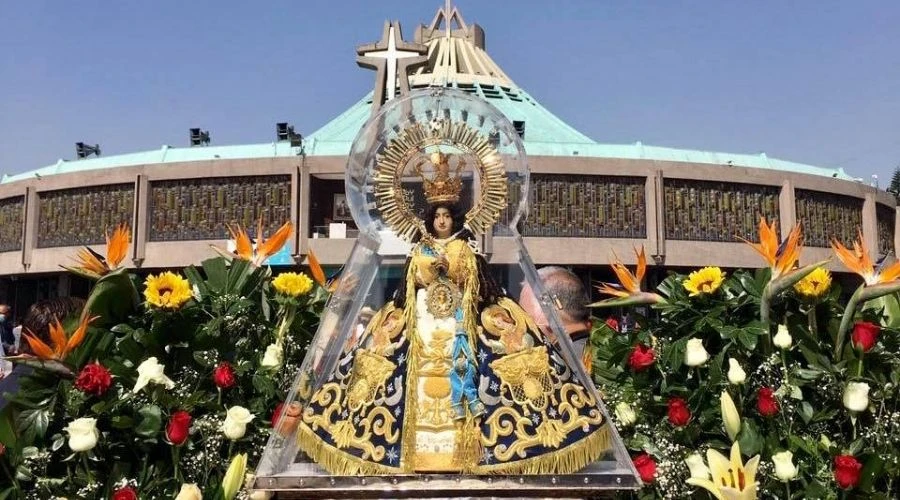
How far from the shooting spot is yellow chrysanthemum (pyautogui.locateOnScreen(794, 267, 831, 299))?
15.6 feet

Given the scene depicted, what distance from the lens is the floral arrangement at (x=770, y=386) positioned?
4.37 meters

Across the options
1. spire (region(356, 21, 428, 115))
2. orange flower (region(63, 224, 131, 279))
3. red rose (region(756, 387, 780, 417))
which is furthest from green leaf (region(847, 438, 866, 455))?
spire (region(356, 21, 428, 115))

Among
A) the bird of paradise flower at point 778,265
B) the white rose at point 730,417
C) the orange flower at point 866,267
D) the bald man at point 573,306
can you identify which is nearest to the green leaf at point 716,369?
the white rose at point 730,417

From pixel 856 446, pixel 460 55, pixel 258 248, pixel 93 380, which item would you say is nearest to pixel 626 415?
pixel 856 446

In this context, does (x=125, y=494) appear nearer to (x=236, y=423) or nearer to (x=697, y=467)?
(x=236, y=423)

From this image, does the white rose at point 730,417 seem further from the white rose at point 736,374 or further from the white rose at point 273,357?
the white rose at point 273,357

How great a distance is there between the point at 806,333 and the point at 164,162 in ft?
83.4

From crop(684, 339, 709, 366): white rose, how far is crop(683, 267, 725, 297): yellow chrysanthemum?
36 cm

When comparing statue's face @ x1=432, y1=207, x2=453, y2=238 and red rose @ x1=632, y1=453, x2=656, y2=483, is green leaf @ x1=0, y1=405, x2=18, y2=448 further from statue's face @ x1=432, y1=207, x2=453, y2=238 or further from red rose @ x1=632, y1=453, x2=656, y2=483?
red rose @ x1=632, y1=453, x2=656, y2=483

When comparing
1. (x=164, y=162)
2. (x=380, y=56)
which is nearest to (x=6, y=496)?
(x=380, y=56)

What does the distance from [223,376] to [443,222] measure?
5.10 feet

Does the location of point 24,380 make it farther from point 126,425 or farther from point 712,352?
point 712,352

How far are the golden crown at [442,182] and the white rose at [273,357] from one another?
4.29 feet

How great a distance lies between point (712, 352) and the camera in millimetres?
4855
